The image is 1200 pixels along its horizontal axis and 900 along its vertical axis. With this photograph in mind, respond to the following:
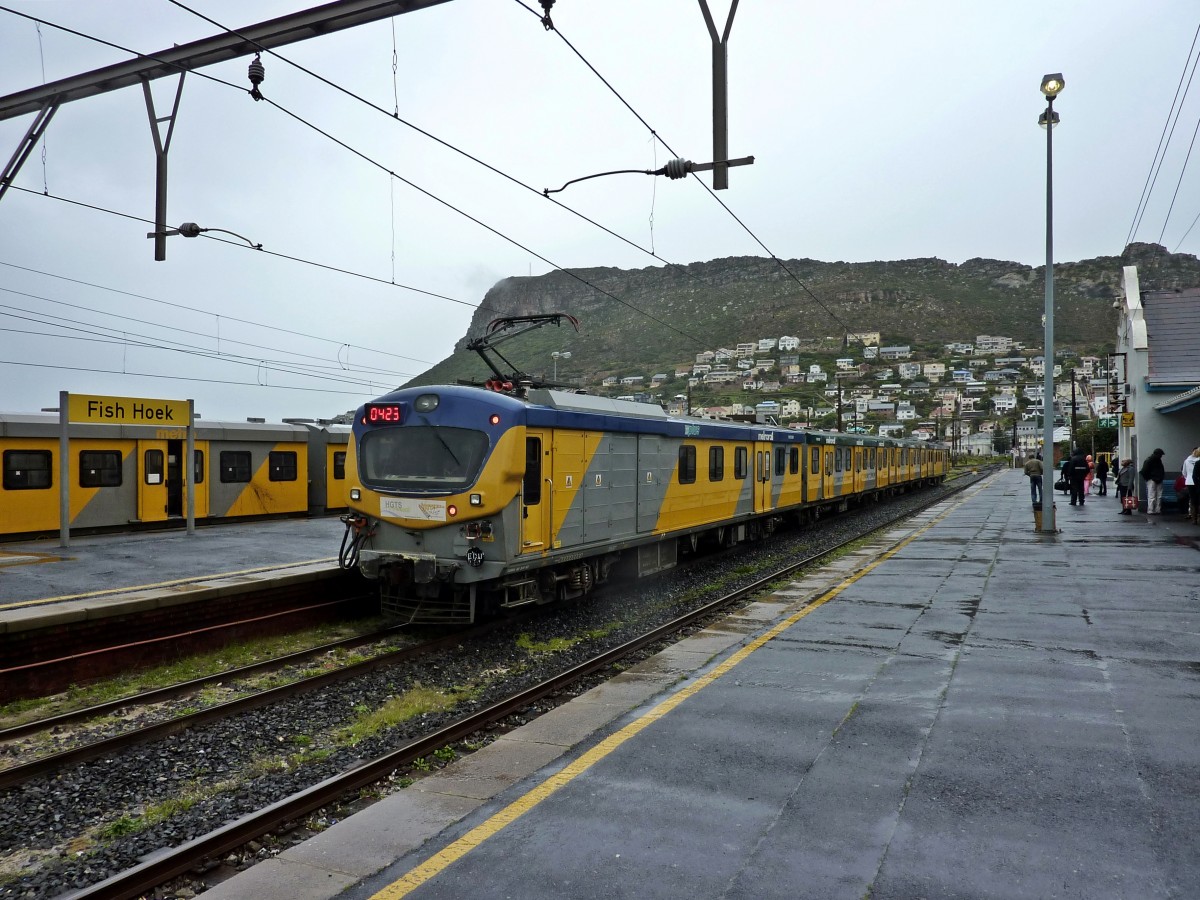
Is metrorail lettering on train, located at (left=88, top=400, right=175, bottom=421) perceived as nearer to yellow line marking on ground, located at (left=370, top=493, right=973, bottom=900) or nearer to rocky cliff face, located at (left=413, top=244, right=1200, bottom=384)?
yellow line marking on ground, located at (left=370, top=493, right=973, bottom=900)

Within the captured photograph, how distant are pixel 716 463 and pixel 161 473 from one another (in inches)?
480

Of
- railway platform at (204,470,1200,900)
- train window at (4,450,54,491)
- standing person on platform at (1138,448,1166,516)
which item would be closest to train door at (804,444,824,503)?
standing person on platform at (1138,448,1166,516)

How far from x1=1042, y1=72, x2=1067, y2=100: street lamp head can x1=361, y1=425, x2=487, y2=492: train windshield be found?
540 inches

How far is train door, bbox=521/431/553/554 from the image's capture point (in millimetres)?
9062

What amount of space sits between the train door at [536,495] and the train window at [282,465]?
13.0 metres

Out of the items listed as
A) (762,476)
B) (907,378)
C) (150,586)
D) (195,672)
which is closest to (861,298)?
(907,378)

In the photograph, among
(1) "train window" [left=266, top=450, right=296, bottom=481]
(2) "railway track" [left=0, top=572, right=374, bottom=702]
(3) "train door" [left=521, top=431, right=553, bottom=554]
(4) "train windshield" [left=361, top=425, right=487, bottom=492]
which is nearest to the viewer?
(2) "railway track" [left=0, top=572, right=374, bottom=702]

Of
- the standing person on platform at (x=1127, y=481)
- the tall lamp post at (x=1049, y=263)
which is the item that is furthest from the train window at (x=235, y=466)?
the standing person on platform at (x=1127, y=481)

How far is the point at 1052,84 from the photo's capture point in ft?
50.3

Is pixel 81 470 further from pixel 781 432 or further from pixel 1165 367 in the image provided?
pixel 1165 367

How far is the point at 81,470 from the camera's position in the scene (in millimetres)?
16156

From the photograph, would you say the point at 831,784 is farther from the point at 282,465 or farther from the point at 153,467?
the point at 282,465

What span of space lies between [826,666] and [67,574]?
10.1 metres

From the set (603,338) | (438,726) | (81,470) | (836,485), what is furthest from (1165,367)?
(603,338)
